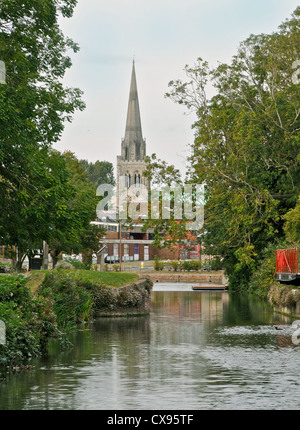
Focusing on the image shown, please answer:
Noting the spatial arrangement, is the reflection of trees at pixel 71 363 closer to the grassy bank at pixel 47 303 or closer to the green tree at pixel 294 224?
the grassy bank at pixel 47 303

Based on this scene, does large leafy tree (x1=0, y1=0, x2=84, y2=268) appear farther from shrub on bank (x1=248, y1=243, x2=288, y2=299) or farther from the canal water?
shrub on bank (x1=248, y1=243, x2=288, y2=299)

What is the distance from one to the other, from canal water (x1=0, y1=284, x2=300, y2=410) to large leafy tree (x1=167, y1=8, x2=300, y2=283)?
22894 millimetres

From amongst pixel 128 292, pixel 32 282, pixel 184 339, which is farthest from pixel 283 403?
pixel 128 292

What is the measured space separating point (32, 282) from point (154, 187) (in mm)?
27212

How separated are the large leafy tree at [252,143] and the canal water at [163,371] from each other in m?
22.9

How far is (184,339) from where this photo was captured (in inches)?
1040

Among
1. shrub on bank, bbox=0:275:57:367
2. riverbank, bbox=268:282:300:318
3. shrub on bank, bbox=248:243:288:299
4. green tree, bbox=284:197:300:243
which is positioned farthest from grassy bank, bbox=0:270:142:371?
shrub on bank, bbox=248:243:288:299

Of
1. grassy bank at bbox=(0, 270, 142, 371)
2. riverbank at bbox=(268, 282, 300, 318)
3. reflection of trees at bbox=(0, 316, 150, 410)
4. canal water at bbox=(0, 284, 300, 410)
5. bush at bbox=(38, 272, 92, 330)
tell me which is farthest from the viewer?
riverbank at bbox=(268, 282, 300, 318)

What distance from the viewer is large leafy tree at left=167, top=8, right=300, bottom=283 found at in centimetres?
5269

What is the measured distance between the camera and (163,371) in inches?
732

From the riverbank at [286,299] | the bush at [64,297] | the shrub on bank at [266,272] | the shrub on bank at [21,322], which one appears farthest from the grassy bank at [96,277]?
the shrub on bank at [266,272]

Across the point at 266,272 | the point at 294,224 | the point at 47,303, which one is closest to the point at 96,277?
the point at 47,303

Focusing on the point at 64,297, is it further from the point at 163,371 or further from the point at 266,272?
the point at 266,272
